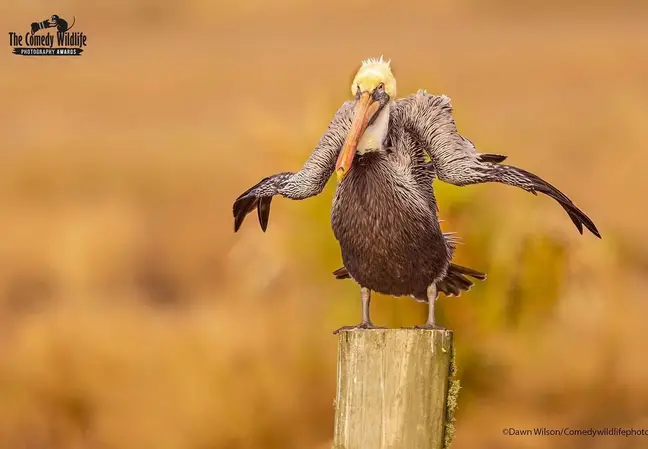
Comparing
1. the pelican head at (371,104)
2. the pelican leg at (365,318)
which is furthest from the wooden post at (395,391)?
the pelican head at (371,104)

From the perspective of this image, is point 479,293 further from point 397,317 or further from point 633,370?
point 633,370

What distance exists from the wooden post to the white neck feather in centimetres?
71

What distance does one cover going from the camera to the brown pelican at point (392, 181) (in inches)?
166

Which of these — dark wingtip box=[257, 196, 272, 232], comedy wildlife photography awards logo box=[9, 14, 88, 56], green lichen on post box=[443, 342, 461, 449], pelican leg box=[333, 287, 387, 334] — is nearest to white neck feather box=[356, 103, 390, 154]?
pelican leg box=[333, 287, 387, 334]

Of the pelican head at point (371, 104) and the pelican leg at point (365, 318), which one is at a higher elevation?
the pelican head at point (371, 104)

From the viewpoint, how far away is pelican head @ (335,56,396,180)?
4.10 m

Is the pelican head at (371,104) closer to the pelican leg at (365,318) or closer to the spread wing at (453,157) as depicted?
the spread wing at (453,157)

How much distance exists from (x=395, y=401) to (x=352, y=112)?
114 cm

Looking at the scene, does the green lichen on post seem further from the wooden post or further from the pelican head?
the pelican head

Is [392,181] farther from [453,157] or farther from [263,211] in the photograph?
[263,211]

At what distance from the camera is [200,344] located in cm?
724

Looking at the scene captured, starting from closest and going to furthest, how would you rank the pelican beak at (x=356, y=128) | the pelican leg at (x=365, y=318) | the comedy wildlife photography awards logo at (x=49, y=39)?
1. the pelican beak at (x=356, y=128)
2. the pelican leg at (x=365, y=318)
3. the comedy wildlife photography awards logo at (x=49, y=39)

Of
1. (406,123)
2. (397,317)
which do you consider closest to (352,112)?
(406,123)

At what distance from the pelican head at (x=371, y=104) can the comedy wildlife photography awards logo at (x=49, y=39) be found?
4533mm
